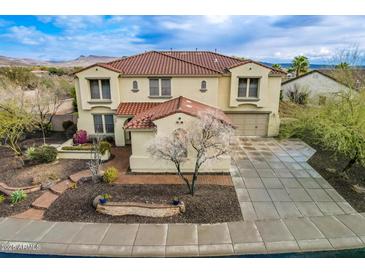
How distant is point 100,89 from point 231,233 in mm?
14071

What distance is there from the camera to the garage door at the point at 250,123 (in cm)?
1972

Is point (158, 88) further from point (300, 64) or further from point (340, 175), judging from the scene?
point (300, 64)

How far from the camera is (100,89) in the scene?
17.8 metres

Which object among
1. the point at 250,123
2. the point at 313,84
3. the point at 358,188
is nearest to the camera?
the point at 358,188

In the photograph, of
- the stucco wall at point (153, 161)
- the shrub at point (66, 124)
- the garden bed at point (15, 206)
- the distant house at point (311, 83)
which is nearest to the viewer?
the garden bed at point (15, 206)

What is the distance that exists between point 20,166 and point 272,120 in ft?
61.8

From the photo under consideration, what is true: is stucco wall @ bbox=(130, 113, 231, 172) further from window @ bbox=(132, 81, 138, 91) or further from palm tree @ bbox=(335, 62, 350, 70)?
palm tree @ bbox=(335, 62, 350, 70)

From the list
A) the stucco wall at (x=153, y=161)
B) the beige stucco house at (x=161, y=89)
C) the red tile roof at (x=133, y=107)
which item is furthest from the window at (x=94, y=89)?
the stucco wall at (x=153, y=161)

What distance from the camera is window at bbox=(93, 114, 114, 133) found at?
18516 millimetres

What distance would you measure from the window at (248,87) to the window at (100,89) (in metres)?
10.2

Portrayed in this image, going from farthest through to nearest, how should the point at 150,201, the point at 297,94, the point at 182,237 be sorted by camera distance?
1. the point at 297,94
2. the point at 150,201
3. the point at 182,237

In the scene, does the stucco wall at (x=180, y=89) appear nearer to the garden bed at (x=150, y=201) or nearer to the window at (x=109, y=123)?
the window at (x=109, y=123)

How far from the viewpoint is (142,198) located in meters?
10.9

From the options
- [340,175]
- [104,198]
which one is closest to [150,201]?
[104,198]
